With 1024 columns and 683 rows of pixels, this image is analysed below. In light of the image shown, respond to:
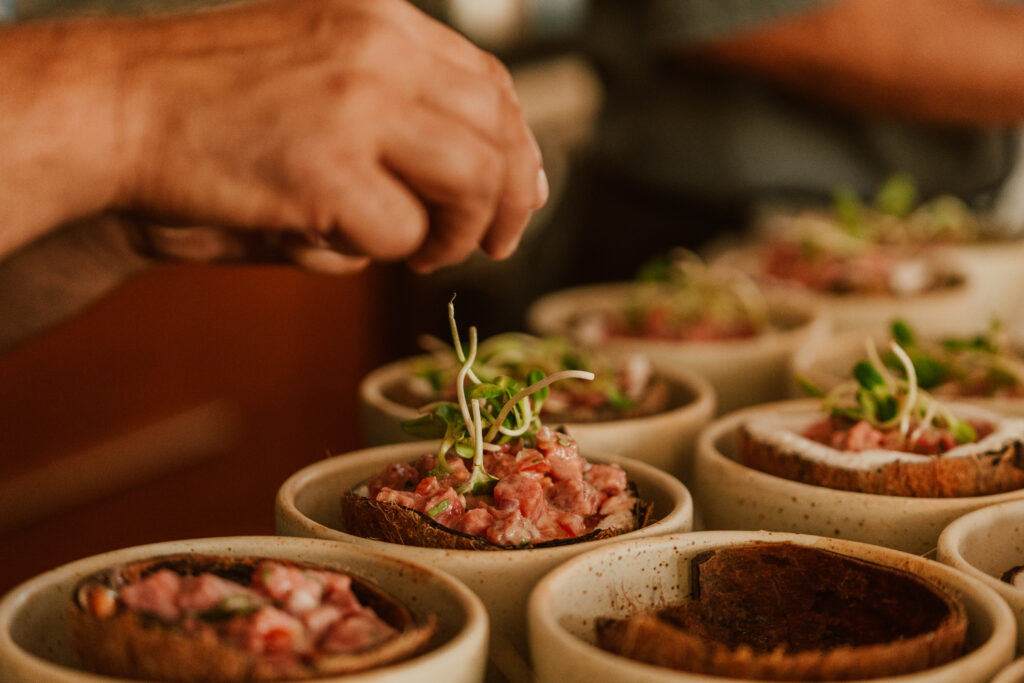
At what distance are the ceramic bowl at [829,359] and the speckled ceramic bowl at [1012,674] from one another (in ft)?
2.83

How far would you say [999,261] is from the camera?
2887 millimetres

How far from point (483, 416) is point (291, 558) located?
31cm

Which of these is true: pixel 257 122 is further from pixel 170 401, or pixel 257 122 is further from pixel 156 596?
pixel 170 401

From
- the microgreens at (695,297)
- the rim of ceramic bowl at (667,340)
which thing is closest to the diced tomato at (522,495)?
the rim of ceramic bowl at (667,340)

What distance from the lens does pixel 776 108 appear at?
3.38 meters

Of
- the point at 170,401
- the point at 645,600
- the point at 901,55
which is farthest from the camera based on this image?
the point at 170,401

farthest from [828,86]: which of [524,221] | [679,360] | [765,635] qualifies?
[765,635]

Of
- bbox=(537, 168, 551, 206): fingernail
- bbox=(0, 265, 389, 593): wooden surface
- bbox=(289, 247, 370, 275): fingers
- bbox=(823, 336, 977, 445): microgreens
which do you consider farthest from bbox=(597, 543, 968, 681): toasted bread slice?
bbox=(0, 265, 389, 593): wooden surface

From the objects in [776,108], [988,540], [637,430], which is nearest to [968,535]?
[988,540]

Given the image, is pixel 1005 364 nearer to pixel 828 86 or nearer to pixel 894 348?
pixel 894 348

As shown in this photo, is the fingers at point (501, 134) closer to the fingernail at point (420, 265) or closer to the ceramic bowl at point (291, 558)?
the fingernail at point (420, 265)

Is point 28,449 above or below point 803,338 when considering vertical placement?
below

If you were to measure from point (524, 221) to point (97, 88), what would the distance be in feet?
1.63

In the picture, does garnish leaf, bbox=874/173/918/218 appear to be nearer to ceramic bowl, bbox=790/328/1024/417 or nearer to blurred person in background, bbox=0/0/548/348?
ceramic bowl, bbox=790/328/1024/417
